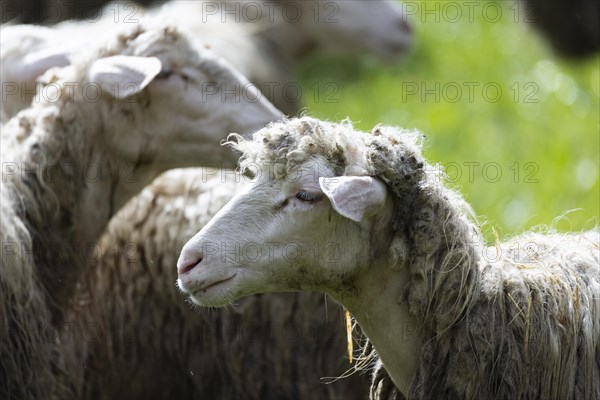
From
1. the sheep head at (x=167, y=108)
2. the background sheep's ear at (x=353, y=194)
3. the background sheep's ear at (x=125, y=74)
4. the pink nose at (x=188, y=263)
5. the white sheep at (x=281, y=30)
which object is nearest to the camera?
the background sheep's ear at (x=353, y=194)

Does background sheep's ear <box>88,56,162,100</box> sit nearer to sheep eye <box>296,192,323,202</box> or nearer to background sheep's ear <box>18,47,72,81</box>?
background sheep's ear <box>18,47,72,81</box>

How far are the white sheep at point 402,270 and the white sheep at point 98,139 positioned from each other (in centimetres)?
122

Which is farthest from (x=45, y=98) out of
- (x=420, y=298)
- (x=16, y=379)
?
(x=420, y=298)

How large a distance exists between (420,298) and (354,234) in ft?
0.96

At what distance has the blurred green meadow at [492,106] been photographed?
825 centimetres

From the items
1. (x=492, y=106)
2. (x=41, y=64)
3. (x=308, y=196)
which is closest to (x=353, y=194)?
(x=308, y=196)

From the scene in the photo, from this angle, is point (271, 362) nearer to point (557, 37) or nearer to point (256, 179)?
point (256, 179)

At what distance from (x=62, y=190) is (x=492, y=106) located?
602 cm

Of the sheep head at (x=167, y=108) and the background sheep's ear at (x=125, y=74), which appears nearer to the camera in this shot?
the background sheep's ear at (x=125, y=74)

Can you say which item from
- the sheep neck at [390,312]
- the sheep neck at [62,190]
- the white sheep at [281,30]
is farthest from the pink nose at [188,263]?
the white sheep at [281,30]

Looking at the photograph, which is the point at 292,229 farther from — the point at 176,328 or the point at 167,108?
the point at 176,328

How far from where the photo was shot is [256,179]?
4000 millimetres

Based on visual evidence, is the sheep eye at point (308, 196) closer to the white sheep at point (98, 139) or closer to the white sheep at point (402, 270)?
the white sheep at point (402, 270)

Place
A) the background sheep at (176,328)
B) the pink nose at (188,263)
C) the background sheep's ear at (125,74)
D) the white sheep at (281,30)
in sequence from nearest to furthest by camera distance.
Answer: the pink nose at (188,263) → the background sheep's ear at (125,74) → the background sheep at (176,328) → the white sheep at (281,30)
